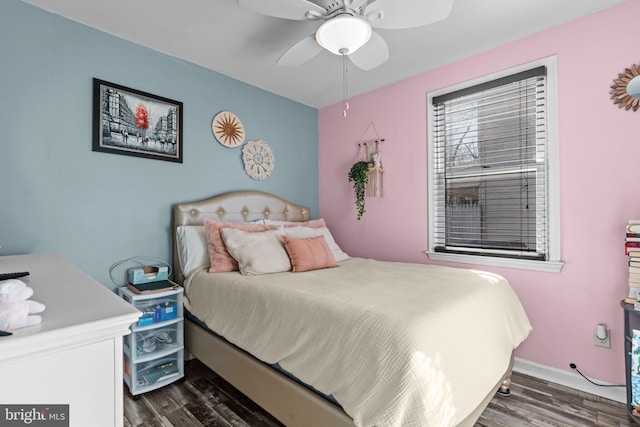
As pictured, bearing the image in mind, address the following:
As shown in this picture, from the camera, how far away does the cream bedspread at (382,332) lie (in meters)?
1.09

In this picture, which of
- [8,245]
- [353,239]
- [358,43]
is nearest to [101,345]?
[358,43]

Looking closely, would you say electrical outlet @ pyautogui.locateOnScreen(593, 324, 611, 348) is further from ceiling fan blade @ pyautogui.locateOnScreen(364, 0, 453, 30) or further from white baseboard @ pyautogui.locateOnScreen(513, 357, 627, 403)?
ceiling fan blade @ pyautogui.locateOnScreen(364, 0, 453, 30)

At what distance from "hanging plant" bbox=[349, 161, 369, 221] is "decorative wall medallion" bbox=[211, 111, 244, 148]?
1.18 m

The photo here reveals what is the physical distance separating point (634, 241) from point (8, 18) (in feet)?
12.9

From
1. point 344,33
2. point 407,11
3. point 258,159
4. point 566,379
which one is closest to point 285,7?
point 344,33

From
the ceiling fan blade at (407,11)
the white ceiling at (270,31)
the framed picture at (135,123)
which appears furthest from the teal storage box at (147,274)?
the ceiling fan blade at (407,11)

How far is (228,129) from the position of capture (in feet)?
9.46

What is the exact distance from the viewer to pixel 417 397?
1.04m

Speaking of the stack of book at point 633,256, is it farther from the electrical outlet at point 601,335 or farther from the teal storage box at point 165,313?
the teal storage box at point 165,313

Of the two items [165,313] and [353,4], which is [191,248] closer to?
[165,313]

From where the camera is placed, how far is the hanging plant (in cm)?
311

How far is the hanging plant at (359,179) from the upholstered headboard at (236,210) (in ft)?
2.11

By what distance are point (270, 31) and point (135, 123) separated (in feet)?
4.07

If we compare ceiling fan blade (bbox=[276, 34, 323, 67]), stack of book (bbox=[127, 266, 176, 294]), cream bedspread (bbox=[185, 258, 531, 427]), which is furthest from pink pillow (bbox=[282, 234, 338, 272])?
ceiling fan blade (bbox=[276, 34, 323, 67])
